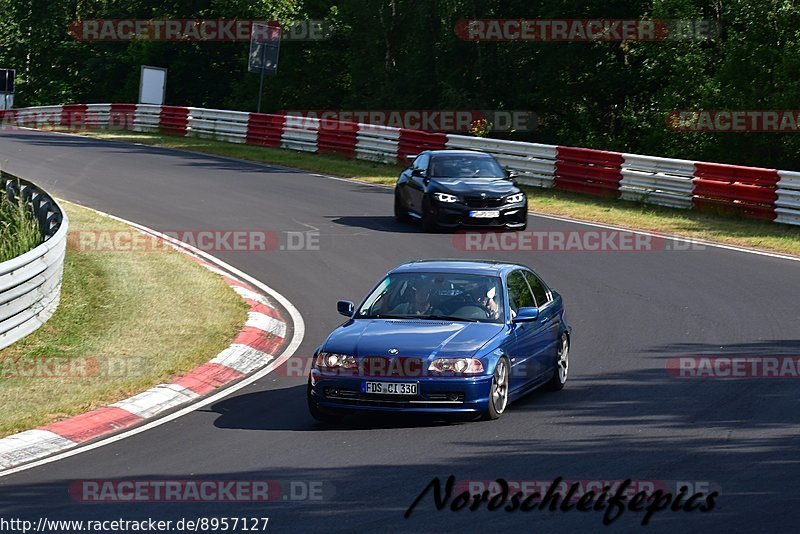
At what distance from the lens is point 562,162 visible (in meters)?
28.3

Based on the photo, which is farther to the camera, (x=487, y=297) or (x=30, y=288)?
(x=30, y=288)

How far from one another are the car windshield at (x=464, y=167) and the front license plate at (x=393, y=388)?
12.9m

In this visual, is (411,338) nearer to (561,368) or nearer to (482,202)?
(561,368)

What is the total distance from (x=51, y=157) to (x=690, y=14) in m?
18.1

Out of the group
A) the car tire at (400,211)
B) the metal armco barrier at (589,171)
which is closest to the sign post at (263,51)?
the metal armco barrier at (589,171)

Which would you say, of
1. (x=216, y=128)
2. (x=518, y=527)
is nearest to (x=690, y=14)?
(x=216, y=128)

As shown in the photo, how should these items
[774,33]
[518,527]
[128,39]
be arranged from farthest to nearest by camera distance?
[128,39] → [774,33] → [518,527]

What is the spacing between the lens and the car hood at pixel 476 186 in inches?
893

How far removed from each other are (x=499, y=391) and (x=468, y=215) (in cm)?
1151

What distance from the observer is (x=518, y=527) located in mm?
7812

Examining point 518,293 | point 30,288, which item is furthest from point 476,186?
point 518,293

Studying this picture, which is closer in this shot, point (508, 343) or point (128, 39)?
point (508, 343)

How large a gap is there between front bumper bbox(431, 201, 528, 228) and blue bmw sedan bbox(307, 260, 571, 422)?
31.3 ft

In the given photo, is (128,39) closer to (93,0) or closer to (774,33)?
(93,0)
